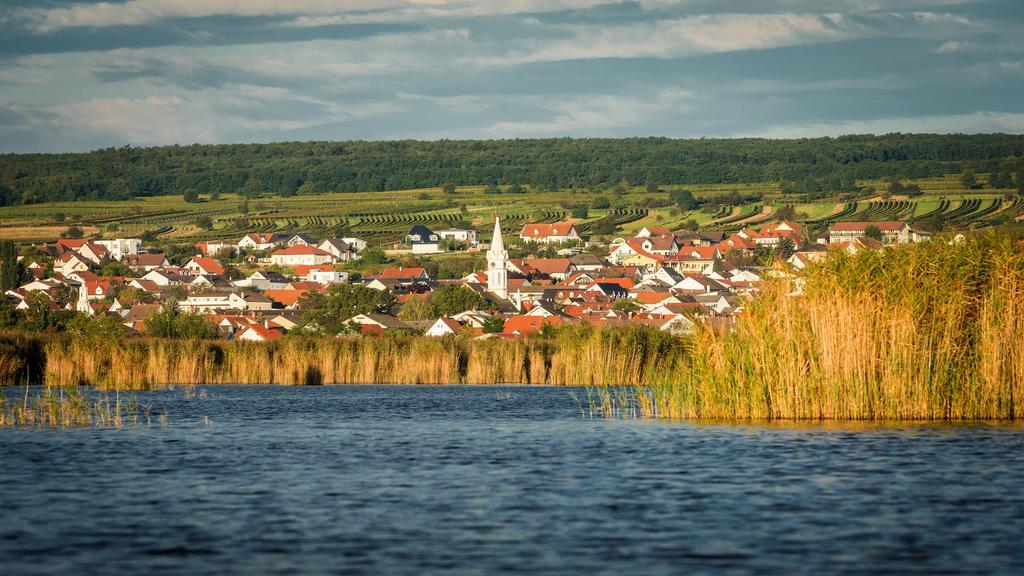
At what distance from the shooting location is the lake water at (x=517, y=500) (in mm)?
15453

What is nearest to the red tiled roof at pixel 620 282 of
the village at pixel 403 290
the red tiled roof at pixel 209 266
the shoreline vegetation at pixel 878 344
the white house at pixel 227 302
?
the village at pixel 403 290

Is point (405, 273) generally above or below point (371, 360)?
above

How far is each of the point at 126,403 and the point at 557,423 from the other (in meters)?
13.3

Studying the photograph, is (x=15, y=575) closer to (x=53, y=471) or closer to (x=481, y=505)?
(x=481, y=505)

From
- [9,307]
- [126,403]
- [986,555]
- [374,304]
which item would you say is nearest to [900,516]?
[986,555]

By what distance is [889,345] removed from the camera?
27.5 m

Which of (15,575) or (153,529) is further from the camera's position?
(153,529)

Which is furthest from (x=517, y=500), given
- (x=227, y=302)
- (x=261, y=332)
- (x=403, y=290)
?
(x=403, y=290)

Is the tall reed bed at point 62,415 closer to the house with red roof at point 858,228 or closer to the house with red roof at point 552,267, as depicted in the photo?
the house with red roof at point 858,228

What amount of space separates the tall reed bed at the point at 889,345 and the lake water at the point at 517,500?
741mm

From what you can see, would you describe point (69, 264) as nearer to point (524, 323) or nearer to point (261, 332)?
point (261, 332)

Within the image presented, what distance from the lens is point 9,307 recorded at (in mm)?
68562

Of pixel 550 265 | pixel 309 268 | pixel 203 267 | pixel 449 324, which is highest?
pixel 550 265

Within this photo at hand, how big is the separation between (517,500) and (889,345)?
11.2m
